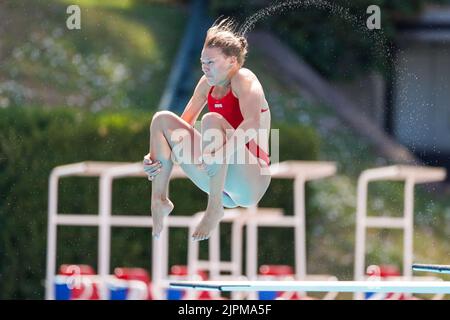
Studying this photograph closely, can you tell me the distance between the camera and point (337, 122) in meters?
21.3

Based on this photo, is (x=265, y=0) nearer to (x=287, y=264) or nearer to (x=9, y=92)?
(x=9, y=92)

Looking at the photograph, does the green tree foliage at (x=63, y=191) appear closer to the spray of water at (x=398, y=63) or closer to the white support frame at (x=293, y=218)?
the white support frame at (x=293, y=218)

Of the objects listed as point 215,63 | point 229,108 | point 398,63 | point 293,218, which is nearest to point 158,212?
point 229,108

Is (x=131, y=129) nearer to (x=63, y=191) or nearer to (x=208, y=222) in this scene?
(x=63, y=191)

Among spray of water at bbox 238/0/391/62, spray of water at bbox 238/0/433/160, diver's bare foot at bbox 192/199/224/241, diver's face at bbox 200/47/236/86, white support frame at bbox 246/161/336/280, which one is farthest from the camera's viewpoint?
spray of water at bbox 238/0/433/160

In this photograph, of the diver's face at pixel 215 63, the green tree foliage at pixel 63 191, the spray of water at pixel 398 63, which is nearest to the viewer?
the diver's face at pixel 215 63

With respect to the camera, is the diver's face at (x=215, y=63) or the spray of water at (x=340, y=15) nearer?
the diver's face at (x=215, y=63)

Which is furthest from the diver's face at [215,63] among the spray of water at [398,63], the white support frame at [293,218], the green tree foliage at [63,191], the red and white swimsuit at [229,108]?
the spray of water at [398,63]

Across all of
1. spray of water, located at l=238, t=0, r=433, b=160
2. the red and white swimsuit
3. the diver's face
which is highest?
spray of water, located at l=238, t=0, r=433, b=160

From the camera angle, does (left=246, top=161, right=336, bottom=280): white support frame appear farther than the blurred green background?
No

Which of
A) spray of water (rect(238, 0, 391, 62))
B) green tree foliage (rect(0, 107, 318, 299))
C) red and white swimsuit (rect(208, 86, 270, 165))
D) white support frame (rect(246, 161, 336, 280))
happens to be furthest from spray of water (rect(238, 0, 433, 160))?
red and white swimsuit (rect(208, 86, 270, 165))

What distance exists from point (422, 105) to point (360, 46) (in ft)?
8.84

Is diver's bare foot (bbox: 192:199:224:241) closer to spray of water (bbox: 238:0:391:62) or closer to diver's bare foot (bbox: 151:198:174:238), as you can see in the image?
diver's bare foot (bbox: 151:198:174:238)
